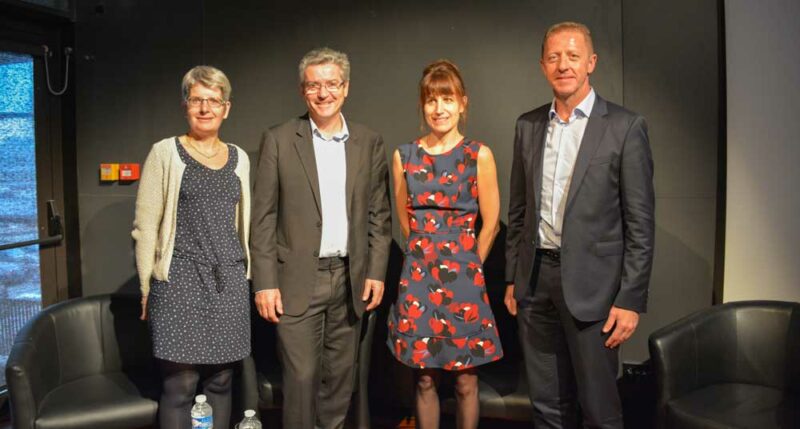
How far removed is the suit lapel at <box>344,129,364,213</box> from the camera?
2715 millimetres

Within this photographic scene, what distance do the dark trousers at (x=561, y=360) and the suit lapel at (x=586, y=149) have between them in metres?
0.29

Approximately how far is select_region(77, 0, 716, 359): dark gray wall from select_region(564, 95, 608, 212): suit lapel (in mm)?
967

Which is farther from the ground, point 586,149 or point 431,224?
point 586,149

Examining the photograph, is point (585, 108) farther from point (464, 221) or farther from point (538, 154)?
point (464, 221)

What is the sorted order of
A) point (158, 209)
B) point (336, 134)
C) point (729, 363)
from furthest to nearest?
1. point (729, 363)
2. point (336, 134)
3. point (158, 209)

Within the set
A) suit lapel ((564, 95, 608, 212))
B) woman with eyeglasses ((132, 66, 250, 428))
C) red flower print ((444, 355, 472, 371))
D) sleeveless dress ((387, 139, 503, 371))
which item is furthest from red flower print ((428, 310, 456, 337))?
woman with eyeglasses ((132, 66, 250, 428))

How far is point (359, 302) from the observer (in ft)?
9.11

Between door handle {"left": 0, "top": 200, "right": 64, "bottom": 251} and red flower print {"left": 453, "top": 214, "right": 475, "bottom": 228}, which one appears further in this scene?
door handle {"left": 0, "top": 200, "right": 64, "bottom": 251}

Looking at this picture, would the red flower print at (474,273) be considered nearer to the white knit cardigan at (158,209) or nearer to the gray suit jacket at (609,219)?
the gray suit jacket at (609,219)

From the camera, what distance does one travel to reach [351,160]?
2.73 m

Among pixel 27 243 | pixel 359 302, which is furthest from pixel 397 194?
pixel 27 243

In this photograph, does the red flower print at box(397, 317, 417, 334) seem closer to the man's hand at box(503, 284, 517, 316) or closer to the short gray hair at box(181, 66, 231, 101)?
the man's hand at box(503, 284, 517, 316)

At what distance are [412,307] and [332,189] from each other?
→ 0.59 meters

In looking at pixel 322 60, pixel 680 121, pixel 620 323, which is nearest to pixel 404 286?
pixel 620 323
